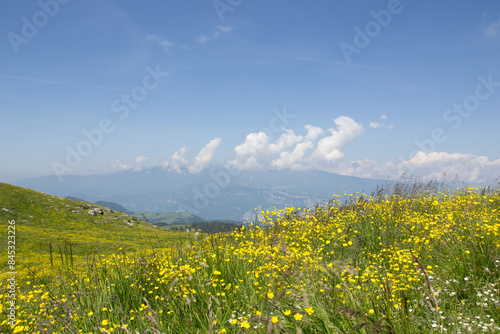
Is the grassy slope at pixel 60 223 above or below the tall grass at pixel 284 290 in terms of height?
below

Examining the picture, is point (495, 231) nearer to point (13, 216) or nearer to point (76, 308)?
point (76, 308)

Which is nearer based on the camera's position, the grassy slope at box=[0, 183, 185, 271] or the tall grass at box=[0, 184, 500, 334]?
the tall grass at box=[0, 184, 500, 334]

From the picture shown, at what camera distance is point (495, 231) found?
529 centimetres

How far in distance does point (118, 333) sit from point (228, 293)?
5.84 ft

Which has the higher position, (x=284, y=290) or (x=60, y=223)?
(x=284, y=290)

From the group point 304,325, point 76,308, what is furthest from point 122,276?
point 304,325

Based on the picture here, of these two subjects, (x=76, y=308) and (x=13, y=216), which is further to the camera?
(x=13, y=216)

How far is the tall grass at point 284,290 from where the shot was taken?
3434 millimetres

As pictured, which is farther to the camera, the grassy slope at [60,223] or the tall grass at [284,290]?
the grassy slope at [60,223]

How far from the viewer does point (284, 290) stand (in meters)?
3.04

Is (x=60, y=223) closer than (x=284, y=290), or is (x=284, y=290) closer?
(x=284, y=290)

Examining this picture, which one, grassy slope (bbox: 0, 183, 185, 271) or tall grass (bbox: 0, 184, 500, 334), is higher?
tall grass (bbox: 0, 184, 500, 334)

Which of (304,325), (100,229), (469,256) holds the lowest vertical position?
(100,229)

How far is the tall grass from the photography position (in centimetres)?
343
